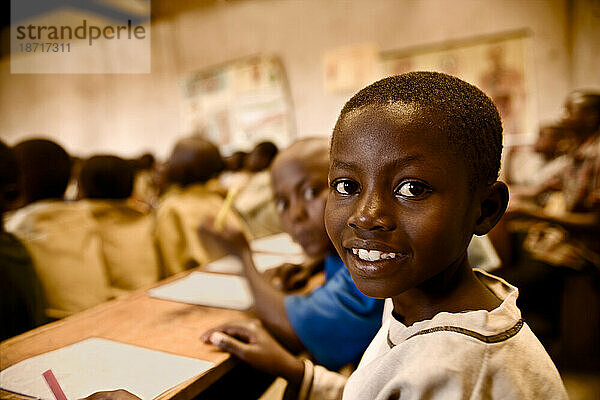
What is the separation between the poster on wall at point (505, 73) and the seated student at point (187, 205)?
2.45 m

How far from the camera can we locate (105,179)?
63.0 inches

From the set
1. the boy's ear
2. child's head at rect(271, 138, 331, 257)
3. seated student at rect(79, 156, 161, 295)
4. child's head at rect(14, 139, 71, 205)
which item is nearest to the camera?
the boy's ear

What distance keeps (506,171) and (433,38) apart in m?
1.30

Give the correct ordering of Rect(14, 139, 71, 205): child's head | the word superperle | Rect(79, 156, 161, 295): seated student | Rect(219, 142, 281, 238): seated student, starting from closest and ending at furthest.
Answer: the word superperle
Rect(14, 139, 71, 205): child's head
Rect(79, 156, 161, 295): seated student
Rect(219, 142, 281, 238): seated student

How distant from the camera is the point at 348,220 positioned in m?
0.50

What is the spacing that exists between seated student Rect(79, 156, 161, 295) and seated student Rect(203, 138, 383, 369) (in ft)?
1.82

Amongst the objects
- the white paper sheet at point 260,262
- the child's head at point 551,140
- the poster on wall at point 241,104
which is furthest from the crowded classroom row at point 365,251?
the poster on wall at point 241,104

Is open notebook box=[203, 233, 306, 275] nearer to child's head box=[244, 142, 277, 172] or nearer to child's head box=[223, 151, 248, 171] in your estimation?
child's head box=[244, 142, 277, 172]

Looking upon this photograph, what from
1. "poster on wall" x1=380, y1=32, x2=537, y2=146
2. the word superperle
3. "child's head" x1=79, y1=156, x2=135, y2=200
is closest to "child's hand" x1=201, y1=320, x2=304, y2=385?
the word superperle

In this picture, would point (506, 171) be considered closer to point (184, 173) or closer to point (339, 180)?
point (184, 173)

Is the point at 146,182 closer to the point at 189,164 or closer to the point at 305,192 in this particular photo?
the point at 189,164

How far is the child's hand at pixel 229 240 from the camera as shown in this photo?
1.05m

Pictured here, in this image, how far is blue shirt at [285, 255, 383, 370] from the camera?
0.82 m

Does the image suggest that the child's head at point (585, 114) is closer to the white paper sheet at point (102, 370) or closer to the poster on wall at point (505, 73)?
the poster on wall at point (505, 73)
